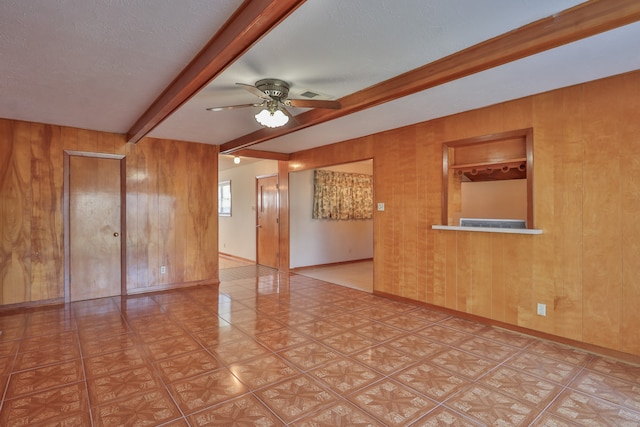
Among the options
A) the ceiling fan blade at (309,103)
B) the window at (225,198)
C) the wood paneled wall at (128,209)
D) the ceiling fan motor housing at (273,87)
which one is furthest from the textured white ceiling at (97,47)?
the window at (225,198)

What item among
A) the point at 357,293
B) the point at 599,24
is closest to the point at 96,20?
the point at 599,24

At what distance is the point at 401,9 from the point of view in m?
1.85

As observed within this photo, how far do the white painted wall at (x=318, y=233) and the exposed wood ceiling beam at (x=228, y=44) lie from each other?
12.9 ft

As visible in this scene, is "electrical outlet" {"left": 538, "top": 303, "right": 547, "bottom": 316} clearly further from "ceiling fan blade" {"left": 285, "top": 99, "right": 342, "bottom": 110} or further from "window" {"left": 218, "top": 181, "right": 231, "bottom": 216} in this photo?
"window" {"left": 218, "top": 181, "right": 231, "bottom": 216}

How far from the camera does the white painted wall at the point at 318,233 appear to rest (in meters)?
6.91

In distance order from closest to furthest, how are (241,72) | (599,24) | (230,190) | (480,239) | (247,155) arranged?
1. (599,24)
2. (241,72)
3. (480,239)
4. (247,155)
5. (230,190)

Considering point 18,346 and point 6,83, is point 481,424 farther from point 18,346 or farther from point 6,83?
point 6,83

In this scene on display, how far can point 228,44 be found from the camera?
1962 millimetres

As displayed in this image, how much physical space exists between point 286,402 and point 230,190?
7391mm

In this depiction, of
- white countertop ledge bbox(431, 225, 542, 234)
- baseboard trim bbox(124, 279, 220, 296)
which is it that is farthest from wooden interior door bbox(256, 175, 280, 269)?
white countertop ledge bbox(431, 225, 542, 234)

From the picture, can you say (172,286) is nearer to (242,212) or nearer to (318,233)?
(318,233)

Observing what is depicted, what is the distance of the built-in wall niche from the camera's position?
11.6 feet

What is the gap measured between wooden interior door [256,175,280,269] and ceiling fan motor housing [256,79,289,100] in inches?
172

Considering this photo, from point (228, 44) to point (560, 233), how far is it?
3.22 meters
